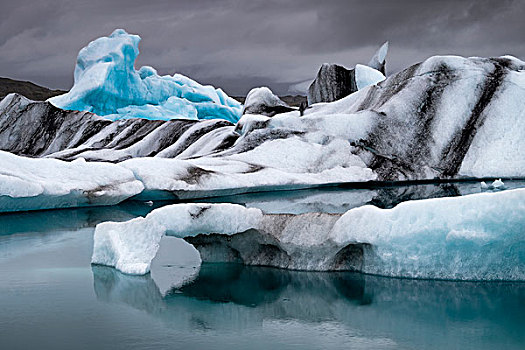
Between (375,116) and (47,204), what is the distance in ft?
32.6

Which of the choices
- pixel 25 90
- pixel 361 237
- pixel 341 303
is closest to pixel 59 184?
pixel 361 237

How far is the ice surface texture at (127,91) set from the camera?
88.2ft

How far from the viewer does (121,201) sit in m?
13.2

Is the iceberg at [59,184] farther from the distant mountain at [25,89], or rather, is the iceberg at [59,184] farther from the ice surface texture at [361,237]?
the distant mountain at [25,89]

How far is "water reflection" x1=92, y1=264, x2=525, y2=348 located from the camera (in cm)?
456

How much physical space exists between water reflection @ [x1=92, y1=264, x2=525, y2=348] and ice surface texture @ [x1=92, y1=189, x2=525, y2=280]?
0.15 m

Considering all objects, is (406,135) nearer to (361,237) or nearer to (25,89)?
(361,237)

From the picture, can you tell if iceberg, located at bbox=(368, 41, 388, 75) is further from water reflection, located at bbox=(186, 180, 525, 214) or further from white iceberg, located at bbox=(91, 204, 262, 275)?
white iceberg, located at bbox=(91, 204, 262, 275)

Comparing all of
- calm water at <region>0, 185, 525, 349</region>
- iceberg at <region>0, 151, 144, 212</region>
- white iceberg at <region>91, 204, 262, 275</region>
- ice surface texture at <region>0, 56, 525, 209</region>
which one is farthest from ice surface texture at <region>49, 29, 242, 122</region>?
white iceberg at <region>91, 204, 262, 275</region>

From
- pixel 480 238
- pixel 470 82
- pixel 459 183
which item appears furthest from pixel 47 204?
pixel 470 82

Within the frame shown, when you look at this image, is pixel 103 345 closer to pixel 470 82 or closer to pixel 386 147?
pixel 386 147

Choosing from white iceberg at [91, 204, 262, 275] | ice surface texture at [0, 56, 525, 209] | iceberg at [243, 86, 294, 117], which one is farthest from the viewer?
iceberg at [243, 86, 294, 117]

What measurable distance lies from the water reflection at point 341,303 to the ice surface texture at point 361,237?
0.50 ft

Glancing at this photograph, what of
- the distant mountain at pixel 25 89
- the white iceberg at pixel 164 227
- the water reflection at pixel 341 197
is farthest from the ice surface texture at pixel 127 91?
the distant mountain at pixel 25 89
